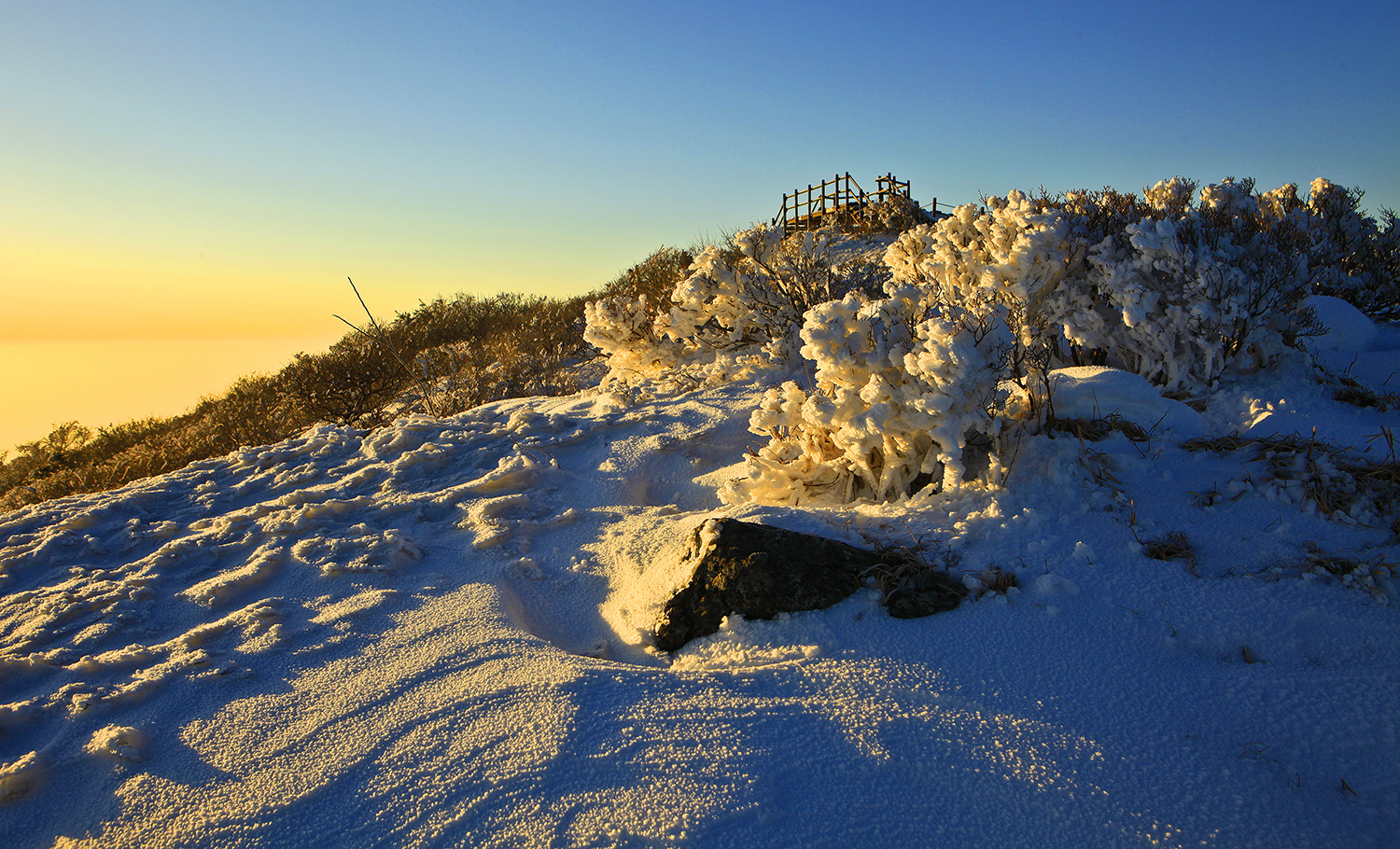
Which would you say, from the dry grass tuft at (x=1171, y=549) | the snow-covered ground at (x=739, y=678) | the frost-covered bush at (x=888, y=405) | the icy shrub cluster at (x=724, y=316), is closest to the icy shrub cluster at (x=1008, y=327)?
the frost-covered bush at (x=888, y=405)

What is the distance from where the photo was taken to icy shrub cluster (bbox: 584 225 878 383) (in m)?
6.76

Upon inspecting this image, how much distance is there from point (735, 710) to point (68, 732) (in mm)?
2423

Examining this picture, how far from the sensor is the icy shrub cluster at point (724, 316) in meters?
6.76

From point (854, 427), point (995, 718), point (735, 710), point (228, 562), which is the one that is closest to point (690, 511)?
point (854, 427)

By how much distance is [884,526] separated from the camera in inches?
128

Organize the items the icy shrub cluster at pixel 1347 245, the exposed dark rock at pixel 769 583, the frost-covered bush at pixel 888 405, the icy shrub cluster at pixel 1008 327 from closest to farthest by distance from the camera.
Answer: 1. the exposed dark rock at pixel 769 583
2. the frost-covered bush at pixel 888 405
3. the icy shrub cluster at pixel 1008 327
4. the icy shrub cluster at pixel 1347 245

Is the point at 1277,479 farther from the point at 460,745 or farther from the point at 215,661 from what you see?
the point at 215,661

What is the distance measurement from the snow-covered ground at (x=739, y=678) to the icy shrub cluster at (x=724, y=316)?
119 inches

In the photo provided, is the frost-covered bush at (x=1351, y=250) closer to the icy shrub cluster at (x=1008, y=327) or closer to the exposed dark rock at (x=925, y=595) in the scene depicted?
the icy shrub cluster at (x=1008, y=327)

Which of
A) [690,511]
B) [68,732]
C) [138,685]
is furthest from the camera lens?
[690,511]

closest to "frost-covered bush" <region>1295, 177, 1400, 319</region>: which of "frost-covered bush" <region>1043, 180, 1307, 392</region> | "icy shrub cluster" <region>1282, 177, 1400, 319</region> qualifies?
"icy shrub cluster" <region>1282, 177, 1400, 319</region>

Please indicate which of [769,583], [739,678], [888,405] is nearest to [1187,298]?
[888,405]

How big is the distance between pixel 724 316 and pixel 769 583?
442 cm

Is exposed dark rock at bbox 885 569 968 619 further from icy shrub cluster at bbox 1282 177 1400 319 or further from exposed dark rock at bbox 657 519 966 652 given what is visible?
icy shrub cluster at bbox 1282 177 1400 319
